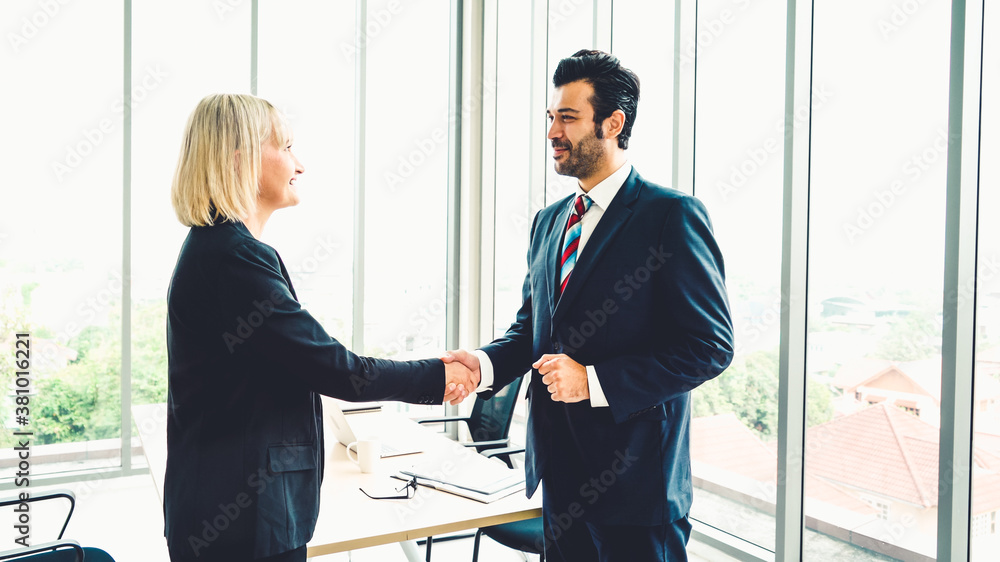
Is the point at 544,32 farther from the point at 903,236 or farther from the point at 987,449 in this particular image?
the point at 987,449

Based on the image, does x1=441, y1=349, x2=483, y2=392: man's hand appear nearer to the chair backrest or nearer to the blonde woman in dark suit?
the blonde woman in dark suit

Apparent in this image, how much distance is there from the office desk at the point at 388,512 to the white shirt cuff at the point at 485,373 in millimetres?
336

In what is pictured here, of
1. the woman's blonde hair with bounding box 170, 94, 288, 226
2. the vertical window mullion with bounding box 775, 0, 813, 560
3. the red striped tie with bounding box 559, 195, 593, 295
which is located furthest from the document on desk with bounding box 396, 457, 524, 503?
the vertical window mullion with bounding box 775, 0, 813, 560

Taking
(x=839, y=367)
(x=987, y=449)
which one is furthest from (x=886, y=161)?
(x=987, y=449)

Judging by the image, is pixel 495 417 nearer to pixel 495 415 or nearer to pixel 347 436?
pixel 495 415

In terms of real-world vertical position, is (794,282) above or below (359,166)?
below

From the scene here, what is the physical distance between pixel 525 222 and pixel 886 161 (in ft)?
8.40

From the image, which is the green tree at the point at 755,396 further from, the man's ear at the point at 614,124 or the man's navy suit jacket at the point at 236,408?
the man's navy suit jacket at the point at 236,408

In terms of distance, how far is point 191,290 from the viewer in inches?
54.6

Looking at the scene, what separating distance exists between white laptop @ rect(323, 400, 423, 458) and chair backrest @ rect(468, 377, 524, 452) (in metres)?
0.71

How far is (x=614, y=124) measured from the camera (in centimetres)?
179

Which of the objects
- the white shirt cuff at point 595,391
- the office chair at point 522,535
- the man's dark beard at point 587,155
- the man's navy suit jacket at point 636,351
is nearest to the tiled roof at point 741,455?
the office chair at point 522,535

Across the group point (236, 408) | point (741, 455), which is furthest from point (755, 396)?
point (236, 408)

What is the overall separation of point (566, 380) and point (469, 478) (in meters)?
0.73
